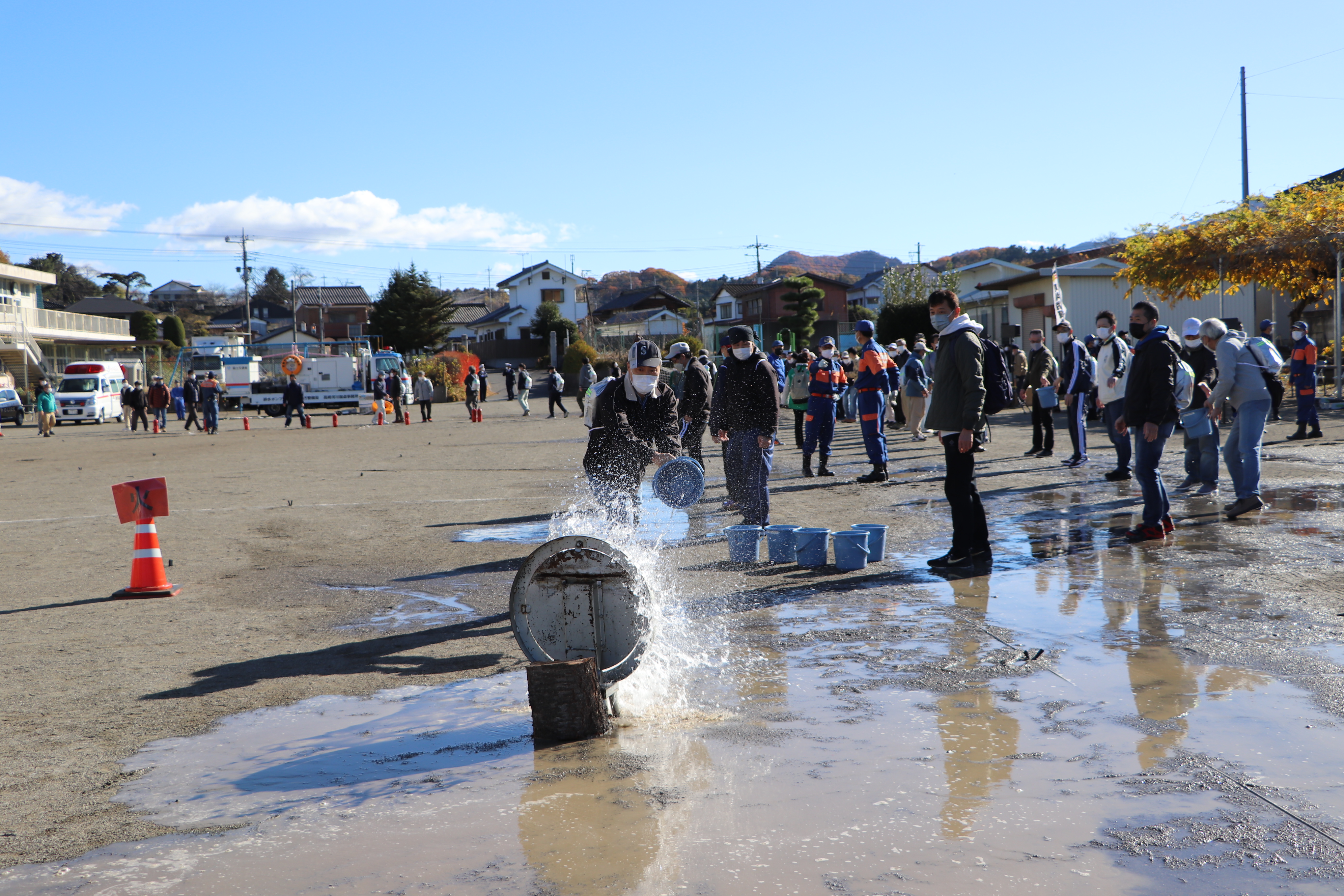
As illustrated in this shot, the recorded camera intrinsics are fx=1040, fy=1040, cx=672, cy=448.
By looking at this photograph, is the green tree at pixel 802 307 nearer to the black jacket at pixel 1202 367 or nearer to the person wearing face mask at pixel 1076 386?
the person wearing face mask at pixel 1076 386

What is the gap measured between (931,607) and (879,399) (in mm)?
6421

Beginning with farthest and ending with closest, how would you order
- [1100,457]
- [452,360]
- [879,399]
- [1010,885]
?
[452,360], [1100,457], [879,399], [1010,885]

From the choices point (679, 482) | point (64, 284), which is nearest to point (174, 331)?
point (64, 284)

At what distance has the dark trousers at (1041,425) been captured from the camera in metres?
14.5

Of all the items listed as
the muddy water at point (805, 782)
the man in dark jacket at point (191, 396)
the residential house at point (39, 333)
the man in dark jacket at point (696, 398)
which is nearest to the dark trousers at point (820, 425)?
the man in dark jacket at point (696, 398)

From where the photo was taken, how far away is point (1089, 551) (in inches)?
314

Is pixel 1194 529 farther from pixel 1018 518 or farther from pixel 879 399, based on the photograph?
pixel 879 399

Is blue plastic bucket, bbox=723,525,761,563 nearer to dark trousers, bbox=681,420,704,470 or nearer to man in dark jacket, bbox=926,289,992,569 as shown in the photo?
man in dark jacket, bbox=926,289,992,569

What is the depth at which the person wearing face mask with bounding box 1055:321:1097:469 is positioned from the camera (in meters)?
12.9

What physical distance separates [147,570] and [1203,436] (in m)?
9.57

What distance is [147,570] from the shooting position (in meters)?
7.48

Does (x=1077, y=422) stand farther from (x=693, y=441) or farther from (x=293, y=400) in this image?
(x=293, y=400)

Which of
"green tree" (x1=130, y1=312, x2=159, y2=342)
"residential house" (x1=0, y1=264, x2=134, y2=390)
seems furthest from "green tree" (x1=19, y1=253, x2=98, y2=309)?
"residential house" (x1=0, y1=264, x2=134, y2=390)

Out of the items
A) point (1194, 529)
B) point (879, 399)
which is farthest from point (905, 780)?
point (879, 399)
